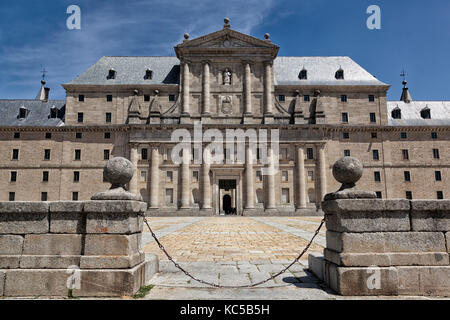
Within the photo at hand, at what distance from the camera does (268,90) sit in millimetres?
40594

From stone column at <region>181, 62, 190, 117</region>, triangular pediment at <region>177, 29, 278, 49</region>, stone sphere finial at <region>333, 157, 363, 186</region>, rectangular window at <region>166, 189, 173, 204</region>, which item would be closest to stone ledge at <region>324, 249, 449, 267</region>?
stone sphere finial at <region>333, 157, 363, 186</region>

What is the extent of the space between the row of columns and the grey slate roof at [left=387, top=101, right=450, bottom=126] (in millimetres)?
14186

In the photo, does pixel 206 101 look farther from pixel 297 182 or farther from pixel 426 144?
pixel 426 144

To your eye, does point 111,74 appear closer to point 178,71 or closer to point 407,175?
point 178,71

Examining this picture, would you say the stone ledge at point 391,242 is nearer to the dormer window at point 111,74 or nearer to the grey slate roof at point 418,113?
the grey slate roof at point 418,113

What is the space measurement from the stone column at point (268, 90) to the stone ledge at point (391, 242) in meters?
35.0

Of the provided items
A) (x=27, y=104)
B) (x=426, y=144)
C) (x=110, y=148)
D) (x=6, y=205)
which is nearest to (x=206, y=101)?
(x=110, y=148)

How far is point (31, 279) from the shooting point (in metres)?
5.45

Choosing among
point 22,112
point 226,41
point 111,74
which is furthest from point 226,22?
point 22,112

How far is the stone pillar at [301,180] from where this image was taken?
38656mm

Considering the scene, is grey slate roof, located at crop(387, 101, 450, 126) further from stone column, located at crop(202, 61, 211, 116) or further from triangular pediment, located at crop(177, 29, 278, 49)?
stone column, located at crop(202, 61, 211, 116)
